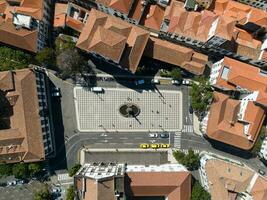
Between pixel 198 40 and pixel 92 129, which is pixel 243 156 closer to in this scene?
pixel 198 40

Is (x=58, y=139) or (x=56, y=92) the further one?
(x=56, y=92)

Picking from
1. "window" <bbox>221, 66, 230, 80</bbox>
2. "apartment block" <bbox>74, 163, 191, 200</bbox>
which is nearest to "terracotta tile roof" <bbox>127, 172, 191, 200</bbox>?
"apartment block" <bbox>74, 163, 191, 200</bbox>

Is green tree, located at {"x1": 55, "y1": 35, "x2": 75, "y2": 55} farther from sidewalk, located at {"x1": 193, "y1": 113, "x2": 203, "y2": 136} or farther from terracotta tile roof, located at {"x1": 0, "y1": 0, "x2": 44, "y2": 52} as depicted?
sidewalk, located at {"x1": 193, "y1": 113, "x2": 203, "y2": 136}

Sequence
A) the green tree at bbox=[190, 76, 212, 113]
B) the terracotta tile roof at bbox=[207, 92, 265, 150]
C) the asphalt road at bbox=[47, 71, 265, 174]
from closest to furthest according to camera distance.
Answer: the terracotta tile roof at bbox=[207, 92, 265, 150] → the green tree at bbox=[190, 76, 212, 113] → the asphalt road at bbox=[47, 71, 265, 174]

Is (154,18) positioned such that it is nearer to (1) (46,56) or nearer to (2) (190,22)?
(2) (190,22)

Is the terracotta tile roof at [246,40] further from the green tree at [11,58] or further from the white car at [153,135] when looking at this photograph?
the green tree at [11,58]

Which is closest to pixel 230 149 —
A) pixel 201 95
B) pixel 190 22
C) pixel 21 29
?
pixel 201 95
